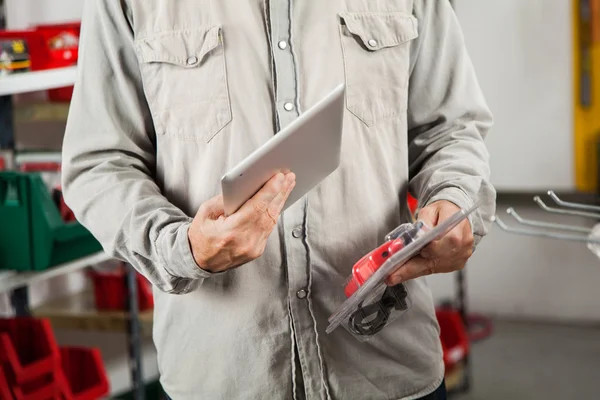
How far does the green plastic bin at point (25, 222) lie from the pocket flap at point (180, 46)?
39.2 inches

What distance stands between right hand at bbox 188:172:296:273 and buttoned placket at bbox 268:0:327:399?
182mm

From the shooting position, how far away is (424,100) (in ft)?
4.79

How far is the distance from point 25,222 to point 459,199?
1382 mm

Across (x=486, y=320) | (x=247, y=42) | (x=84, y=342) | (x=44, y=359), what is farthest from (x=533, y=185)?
(x=247, y=42)

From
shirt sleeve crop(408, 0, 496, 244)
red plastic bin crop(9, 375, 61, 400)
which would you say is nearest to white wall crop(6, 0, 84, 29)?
red plastic bin crop(9, 375, 61, 400)


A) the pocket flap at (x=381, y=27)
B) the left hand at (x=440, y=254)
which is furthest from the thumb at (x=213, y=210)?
the pocket flap at (x=381, y=27)

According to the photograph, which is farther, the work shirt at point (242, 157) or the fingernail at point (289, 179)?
the work shirt at point (242, 157)

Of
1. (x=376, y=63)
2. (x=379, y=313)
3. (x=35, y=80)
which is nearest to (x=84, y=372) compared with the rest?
(x=35, y=80)

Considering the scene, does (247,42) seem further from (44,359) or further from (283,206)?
(44,359)

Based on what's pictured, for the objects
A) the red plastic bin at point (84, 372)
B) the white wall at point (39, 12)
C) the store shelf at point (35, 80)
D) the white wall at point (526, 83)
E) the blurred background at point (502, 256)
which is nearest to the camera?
the store shelf at point (35, 80)

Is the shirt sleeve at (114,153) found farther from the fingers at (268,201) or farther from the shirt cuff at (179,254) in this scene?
the fingers at (268,201)

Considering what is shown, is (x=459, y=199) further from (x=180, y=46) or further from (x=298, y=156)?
(x=180, y=46)

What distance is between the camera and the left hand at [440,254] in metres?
1.17

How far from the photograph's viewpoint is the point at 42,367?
91.0 inches
